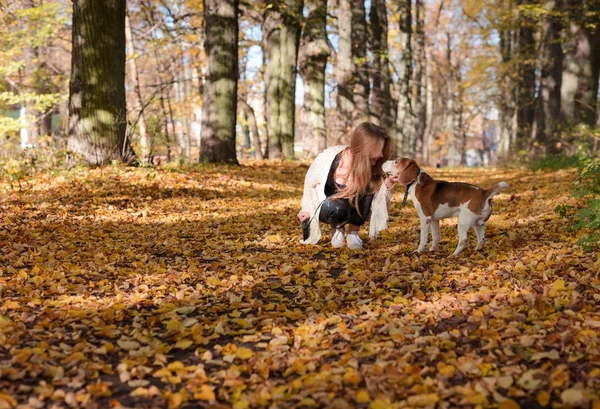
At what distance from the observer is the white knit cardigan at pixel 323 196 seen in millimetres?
6621

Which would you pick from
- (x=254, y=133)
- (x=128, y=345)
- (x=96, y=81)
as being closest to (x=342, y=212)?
(x=128, y=345)

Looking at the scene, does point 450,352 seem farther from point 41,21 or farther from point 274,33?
point 41,21

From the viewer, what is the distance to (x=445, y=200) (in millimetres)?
6059

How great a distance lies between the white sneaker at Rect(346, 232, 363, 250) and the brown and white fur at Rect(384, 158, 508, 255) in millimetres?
760

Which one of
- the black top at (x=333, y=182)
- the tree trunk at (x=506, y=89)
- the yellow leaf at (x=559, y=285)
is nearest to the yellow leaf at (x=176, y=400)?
the yellow leaf at (x=559, y=285)

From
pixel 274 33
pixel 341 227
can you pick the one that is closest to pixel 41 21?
pixel 274 33

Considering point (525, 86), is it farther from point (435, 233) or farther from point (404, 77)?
point (435, 233)

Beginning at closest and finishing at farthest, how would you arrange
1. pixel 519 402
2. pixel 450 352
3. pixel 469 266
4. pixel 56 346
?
pixel 519 402, pixel 450 352, pixel 56 346, pixel 469 266

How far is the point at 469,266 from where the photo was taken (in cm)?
560

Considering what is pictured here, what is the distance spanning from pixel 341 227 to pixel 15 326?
3926mm

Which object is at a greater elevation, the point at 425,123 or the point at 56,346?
the point at 425,123

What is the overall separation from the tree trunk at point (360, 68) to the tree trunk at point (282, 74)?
2.31 m

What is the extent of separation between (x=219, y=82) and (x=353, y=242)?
8.61m

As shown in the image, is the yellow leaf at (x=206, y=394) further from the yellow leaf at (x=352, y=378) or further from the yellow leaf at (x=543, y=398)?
the yellow leaf at (x=543, y=398)
